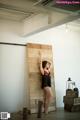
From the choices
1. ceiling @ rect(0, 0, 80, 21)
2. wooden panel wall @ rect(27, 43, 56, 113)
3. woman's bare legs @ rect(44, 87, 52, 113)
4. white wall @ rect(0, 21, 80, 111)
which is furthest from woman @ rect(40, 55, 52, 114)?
ceiling @ rect(0, 0, 80, 21)

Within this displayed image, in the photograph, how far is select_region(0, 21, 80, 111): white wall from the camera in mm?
6766

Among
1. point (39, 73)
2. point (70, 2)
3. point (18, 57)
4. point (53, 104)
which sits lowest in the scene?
point (53, 104)

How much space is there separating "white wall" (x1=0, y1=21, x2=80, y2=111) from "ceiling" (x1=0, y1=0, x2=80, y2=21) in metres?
0.53

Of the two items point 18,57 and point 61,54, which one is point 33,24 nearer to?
point 18,57

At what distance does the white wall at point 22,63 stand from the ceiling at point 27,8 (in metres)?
0.53

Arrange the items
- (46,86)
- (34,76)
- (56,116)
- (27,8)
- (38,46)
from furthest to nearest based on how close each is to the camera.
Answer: (38,46) → (34,76) → (46,86) → (56,116) → (27,8)

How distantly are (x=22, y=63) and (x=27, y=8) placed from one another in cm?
207

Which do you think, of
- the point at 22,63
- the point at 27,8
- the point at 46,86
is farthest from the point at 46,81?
the point at 27,8

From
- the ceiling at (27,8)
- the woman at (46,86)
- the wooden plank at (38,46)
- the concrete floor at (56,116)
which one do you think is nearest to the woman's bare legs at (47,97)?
the woman at (46,86)

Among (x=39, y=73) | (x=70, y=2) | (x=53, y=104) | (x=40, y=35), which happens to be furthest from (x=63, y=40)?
(x=70, y=2)

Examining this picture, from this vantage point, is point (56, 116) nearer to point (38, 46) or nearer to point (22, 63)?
point (22, 63)

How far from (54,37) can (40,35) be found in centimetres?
59

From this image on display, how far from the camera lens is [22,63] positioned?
7086 mm

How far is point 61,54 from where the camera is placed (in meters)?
7.96
